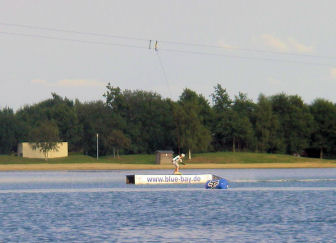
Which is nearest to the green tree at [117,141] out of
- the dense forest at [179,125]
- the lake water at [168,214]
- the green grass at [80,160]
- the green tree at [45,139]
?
the dense forest at [179,125]

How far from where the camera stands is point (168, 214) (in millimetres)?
39375

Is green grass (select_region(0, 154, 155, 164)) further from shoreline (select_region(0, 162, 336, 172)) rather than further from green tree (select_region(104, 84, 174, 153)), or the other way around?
green tree (select_region(104, 84, 174, 153))

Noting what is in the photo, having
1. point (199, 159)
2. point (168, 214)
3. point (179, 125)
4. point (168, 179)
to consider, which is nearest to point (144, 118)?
point (179, 125)

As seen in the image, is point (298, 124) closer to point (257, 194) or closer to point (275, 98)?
point (275, 98)

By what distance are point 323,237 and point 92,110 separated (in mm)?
121139

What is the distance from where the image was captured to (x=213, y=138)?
460ft

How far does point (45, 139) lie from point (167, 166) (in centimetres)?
2791

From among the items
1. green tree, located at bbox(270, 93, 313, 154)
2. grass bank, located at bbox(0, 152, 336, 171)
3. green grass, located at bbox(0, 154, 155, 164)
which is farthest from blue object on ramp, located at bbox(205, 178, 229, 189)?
green tree, located at bbox(270, 93, 313, 154)

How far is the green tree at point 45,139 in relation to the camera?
123 m

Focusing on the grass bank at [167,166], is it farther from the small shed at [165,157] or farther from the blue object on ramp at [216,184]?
the blue object on ramp at [216,184]

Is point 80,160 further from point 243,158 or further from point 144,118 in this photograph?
point 243,158

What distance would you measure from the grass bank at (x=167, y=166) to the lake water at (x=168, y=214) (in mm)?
46151

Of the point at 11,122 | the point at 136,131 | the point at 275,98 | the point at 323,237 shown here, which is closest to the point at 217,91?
the point at 275,98

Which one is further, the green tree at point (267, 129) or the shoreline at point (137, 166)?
the green tree at point (267, 129)
